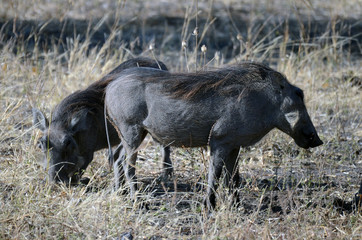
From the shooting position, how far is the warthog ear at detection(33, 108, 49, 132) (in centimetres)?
453

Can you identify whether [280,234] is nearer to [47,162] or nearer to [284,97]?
[284,97]

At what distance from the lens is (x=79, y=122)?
4.50 metres

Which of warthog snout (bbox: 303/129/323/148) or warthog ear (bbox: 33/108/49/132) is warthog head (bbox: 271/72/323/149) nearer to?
warthog snout (bbox: 303/129/323/148)

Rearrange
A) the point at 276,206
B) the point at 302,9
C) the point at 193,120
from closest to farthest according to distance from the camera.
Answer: the point at 193,120 → the point at 276,206 → the point at 302,9

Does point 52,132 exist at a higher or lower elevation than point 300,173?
higher

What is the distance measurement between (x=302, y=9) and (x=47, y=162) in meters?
8.72

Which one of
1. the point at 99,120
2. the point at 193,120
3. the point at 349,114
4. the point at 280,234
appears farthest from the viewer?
the point at 349,114

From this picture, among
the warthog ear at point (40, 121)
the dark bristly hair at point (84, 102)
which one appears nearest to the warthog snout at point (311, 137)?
the dark bristly hair at point (84, 102)

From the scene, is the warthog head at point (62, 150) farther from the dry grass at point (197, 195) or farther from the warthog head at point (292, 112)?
the warthog head at point (292, 112)

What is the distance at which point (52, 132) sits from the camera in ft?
14.6

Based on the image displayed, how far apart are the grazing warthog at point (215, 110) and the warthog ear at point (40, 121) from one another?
720 mm

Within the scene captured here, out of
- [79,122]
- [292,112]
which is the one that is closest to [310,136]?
[292,112]

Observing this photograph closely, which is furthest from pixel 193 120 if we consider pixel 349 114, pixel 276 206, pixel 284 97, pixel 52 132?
pixel 349 114

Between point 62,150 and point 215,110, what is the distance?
1296mm
